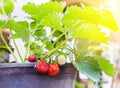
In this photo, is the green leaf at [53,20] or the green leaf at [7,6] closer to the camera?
the green leaf at [53,20]

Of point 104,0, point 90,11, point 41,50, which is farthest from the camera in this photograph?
point 104,0

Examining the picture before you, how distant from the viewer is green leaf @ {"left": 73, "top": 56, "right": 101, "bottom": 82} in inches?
21.2

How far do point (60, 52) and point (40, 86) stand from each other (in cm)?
8

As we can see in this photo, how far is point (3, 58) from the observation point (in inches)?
28.0

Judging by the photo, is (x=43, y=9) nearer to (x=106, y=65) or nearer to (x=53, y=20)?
(x=53, y=20)

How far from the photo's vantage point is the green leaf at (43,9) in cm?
55

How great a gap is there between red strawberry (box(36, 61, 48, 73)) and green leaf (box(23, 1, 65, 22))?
100 millimetres

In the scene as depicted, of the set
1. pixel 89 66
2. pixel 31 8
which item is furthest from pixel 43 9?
pixel 89 66

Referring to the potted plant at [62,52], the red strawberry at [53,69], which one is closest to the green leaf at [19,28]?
the potted plant at [62,52]

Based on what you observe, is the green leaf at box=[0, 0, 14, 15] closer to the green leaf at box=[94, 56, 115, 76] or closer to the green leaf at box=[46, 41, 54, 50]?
the green leaf at box=[46, 41, 54, 50]

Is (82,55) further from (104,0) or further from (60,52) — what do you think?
(104,0)

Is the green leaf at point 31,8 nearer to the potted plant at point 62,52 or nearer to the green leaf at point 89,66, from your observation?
the potted plant at point 62,52

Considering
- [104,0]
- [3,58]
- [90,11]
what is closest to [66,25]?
[90,11]

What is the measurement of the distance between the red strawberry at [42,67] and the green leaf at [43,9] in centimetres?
10
